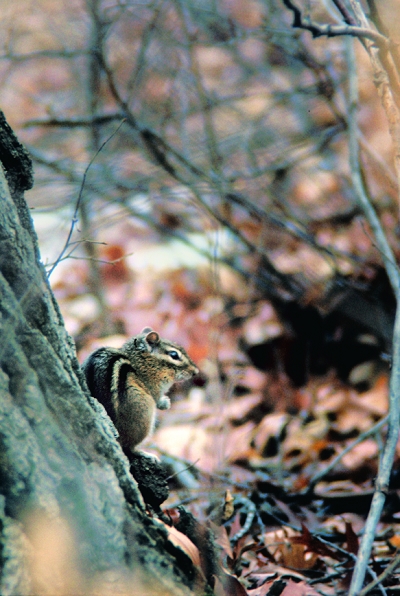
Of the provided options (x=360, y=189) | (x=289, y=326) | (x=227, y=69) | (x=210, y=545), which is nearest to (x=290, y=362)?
(x=289, y=326)

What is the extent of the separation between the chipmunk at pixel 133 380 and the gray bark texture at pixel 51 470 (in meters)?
0.38

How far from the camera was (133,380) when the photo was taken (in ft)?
8.97

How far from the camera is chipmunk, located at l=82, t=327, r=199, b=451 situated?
99.4 inches

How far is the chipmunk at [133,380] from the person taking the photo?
2525 millimetres

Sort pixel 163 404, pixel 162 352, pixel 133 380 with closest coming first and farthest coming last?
pixel 133 380
pixel 163 404
pixel 162 352

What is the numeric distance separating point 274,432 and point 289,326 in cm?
117

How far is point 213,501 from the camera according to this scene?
112 inches

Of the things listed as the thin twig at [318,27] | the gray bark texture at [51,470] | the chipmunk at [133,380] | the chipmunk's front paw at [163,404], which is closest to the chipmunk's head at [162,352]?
the chipmunk at [133,380]

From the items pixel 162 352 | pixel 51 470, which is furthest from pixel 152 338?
pixel 51 470

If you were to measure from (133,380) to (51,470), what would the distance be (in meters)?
0.84

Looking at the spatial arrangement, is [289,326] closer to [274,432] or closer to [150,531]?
[274,432]

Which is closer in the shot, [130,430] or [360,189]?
[130,430]

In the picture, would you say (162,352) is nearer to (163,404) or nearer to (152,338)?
(152,338)

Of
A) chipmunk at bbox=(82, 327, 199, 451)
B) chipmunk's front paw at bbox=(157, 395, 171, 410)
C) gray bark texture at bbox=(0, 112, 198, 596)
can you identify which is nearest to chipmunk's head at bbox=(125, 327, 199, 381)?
chipmunk at bbox=(82, 327, 199, 451)
